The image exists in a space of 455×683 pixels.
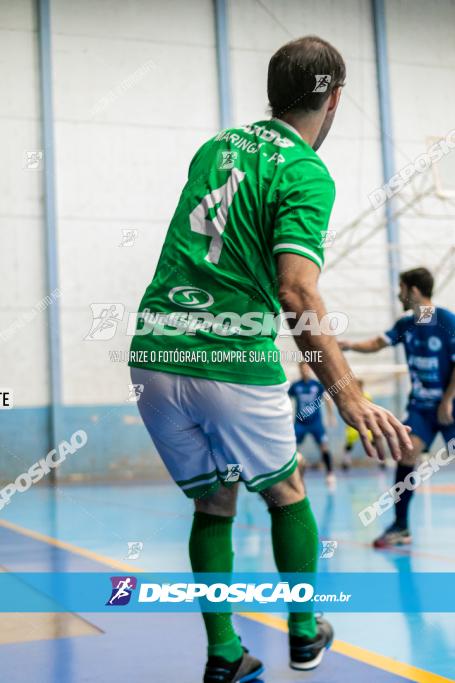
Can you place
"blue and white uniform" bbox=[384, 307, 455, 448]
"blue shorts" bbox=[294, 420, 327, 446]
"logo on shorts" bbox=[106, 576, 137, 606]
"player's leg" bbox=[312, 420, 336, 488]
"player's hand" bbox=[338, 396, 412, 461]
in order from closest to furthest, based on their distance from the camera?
"player's hand" bbox=[338, 396, 412, 461], "logo on shorts" bbox=[106, 576, 137, 606], "blue and white uniform" bbox=[384, 307, 455, 448], "player's leg" bbox=[312, 420, 336, 488], "blue shorts" bbox=[294, 420, 327, 446]

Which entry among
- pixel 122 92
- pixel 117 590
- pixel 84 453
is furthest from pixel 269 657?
pixel 122 92

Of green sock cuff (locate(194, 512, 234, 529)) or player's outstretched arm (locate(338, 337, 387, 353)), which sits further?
player's outstretched arm (locate(338, 337, 387, 353))

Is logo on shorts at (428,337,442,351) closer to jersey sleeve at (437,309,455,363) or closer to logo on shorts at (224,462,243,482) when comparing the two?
jersey sleeve at (437,309,455,363)

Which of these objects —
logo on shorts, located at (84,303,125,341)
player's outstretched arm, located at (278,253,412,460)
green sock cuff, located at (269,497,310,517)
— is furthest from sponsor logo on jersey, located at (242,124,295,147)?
logo on shorts, located at (84,303,125,341)

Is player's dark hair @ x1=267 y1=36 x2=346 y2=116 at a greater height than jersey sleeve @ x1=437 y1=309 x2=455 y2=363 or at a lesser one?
greater

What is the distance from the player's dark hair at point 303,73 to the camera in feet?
7.95

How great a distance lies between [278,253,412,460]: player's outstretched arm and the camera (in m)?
2.18

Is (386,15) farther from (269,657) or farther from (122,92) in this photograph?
(269,657)

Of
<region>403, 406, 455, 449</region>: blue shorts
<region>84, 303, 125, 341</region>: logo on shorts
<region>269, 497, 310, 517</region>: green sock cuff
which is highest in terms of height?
<region>84, 303, 125, 341</region>: logo on shorts

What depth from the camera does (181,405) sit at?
2393 millimetres

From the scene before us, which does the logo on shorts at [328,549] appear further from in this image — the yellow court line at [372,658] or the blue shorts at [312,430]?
the blue shorts at [312,430]

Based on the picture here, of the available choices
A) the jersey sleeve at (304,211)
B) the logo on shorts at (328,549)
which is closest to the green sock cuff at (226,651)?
the jersey sleeve at (304,211)

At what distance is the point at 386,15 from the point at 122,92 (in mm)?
4754

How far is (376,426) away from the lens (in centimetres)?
215
